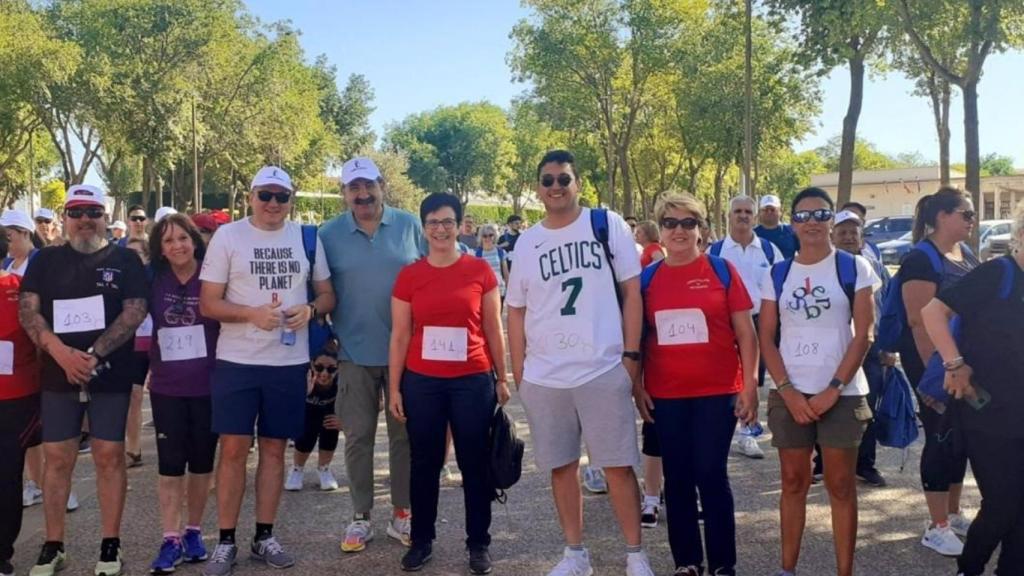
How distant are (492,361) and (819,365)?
1695 mm

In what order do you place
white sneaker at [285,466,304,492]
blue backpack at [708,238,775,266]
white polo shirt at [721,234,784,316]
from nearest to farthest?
white sneaker at [285,466,304,492] → white polo shirt at [721,234,784,316] → blue backpack at [708,238,775,266]

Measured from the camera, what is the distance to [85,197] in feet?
15.7

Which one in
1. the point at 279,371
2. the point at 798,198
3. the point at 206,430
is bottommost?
the point at 206,430

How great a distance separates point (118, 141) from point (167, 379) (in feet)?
121

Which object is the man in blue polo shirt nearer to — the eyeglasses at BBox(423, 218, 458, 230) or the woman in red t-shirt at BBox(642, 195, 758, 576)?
the eyeglasses at BBox(423, 218, 458, 230)

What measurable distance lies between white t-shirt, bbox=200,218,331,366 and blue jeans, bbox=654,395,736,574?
2.00 metres

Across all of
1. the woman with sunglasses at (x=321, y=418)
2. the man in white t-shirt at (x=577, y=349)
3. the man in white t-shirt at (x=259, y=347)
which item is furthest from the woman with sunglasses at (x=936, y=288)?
the woman with sunglasses at (x=321, y=418)

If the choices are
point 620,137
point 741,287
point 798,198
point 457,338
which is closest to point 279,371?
point 457,338

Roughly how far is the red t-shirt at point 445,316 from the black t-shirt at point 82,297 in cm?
144

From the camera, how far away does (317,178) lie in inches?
2131

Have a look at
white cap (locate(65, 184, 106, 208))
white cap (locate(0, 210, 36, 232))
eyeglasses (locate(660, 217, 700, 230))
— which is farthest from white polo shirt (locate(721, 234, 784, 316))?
white cap (locate(0, 210, 36, 232))

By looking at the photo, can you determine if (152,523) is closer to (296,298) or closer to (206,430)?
(206,430)

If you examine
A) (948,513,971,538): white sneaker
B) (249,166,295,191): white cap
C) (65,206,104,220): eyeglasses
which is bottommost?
(948,513,971,538): white sneaker

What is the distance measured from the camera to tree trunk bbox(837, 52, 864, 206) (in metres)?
17.4
